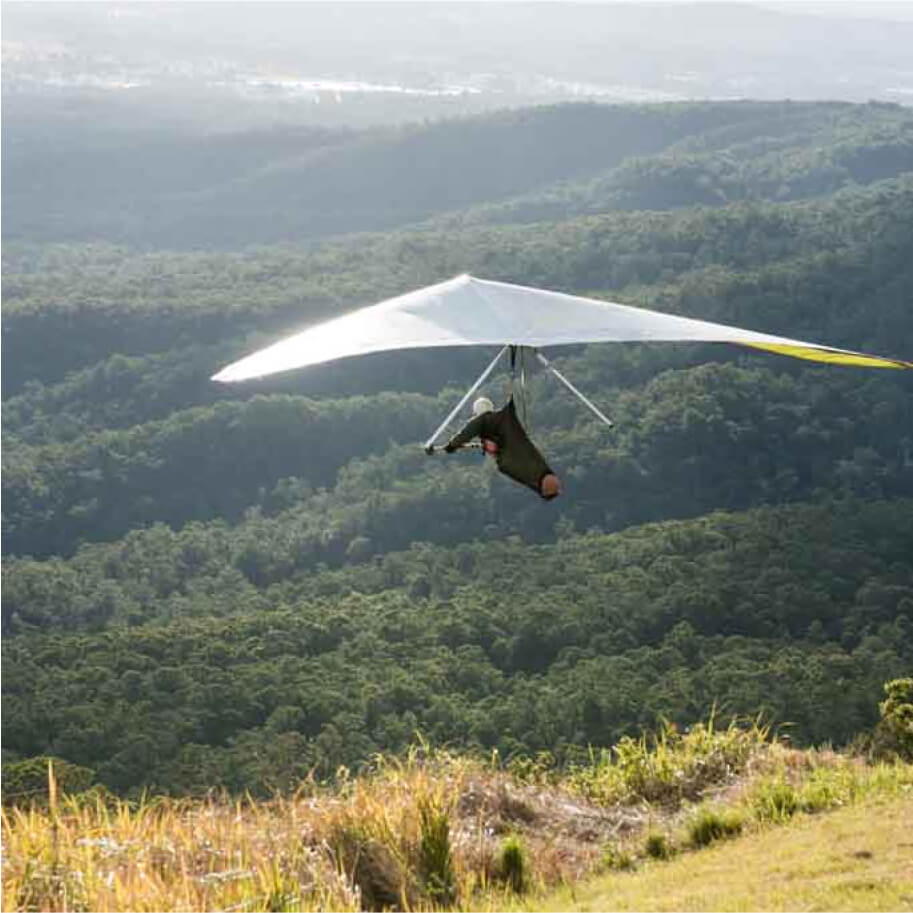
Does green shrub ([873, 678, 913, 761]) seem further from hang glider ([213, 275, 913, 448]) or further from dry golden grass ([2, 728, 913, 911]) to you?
hang glider ([213, 275, 913, 448])

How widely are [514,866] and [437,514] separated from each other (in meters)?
51.2

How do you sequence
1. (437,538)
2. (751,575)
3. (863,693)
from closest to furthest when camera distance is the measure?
(863,693), (751,575), (437,538)

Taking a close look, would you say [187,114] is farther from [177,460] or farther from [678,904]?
[678,904]

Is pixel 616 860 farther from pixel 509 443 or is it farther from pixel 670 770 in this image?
pixel 509 443

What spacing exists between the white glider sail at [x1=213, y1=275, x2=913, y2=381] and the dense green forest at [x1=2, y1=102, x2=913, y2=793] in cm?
2344

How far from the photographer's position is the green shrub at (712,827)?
9.07 meters

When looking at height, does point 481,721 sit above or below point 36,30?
below

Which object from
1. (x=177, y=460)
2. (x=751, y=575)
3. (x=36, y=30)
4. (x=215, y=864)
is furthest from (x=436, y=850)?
(x=36, y=30)

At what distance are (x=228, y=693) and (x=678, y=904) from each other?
1234 inches

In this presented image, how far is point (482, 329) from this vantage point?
8.32 metres

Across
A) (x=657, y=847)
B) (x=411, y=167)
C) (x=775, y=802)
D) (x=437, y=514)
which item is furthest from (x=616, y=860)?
(x=411, y=167)

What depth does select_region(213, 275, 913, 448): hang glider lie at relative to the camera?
7.99 m

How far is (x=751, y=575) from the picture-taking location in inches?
1791

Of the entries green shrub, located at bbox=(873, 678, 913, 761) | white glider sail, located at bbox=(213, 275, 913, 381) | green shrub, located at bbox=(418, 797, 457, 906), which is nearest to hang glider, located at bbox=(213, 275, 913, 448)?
white glider sail, located at bbox=(213, 275, 913, 381)
